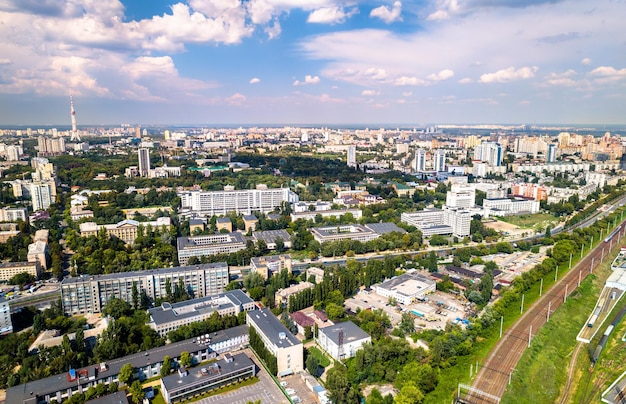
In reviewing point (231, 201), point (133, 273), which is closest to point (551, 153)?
point (231, 201)

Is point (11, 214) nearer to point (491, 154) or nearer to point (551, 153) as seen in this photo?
point (491, 154)

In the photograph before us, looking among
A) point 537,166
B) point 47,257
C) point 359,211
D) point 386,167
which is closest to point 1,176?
point 47,257

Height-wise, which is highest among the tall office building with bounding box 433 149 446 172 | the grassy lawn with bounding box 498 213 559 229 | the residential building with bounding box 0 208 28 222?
the tall office building with bounding box 433 149 446 172

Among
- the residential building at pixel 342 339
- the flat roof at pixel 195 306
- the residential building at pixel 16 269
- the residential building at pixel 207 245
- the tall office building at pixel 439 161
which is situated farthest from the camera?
the tall office building at pixel 439 161

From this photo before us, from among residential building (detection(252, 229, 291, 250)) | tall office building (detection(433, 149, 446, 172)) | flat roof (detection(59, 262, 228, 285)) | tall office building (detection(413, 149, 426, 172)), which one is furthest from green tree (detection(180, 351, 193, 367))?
tall office building (detection(433, 149, 446, 172))

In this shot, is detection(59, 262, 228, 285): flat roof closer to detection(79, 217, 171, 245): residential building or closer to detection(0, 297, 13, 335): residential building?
detection(0, 297, 13, 335): residential building

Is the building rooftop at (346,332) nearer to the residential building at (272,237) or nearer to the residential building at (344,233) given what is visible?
the residential building at (272,237)

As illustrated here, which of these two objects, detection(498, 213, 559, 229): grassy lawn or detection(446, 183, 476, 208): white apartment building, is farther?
detection(446, 183, 476, 208): white apartment building

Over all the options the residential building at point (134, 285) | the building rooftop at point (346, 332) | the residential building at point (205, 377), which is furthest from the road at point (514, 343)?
the residential building at point (134, 285)
